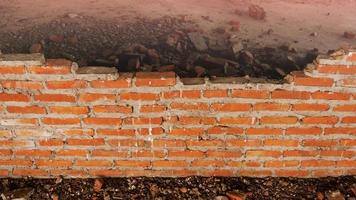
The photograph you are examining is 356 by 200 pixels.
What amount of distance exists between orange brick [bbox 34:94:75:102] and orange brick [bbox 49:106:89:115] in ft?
0.21

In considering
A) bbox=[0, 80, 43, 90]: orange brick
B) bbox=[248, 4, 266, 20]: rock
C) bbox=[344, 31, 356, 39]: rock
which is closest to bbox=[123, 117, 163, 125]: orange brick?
bbox=[0, 80, 43, 90]: orange brick

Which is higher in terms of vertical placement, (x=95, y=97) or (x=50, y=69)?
(x=50, y=69)

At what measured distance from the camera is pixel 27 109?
2688mm

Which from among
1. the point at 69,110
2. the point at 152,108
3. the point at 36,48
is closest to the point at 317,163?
the point at 152,108

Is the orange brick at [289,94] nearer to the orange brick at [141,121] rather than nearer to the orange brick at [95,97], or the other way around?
the orange brick at [141,121]

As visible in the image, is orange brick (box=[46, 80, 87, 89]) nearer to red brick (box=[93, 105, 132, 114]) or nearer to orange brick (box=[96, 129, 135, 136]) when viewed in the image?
red brick (box=[93, 105, 132, 114])

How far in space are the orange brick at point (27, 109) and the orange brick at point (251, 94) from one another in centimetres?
144

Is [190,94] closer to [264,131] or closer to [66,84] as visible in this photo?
[264,131]

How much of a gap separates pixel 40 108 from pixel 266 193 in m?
1.93

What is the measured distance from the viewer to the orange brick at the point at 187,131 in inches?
111

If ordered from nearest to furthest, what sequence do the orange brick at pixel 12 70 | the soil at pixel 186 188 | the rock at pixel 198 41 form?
1. the orange brick at pixel 12 70
2. the soil at pixel 186 188
3. the rock at pixel 198 41

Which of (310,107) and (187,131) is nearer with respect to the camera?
(310,107)

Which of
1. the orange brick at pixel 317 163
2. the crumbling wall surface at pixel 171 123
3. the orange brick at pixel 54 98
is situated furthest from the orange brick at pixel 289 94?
the orange brick at pixel 54 98

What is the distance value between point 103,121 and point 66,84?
40 cm
